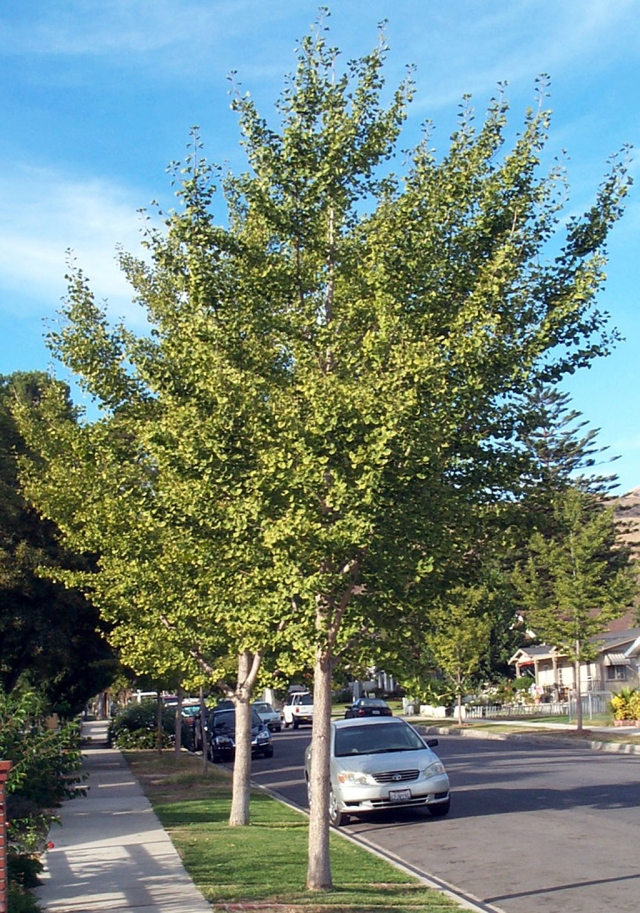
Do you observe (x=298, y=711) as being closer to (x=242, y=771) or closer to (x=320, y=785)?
(x=242, y=771)

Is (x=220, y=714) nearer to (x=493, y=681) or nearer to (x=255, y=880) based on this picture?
(x=255, y=880)

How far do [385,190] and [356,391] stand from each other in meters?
2.71

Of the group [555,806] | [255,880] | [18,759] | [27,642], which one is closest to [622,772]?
[555,806]

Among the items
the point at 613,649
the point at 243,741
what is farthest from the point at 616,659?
the point at 243,741

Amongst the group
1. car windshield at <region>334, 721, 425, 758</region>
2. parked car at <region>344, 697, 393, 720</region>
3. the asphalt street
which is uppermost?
parked car at <region>344, 697, 393, 720</region>

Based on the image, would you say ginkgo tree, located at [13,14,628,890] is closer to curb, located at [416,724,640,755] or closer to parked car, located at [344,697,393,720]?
curb, located at [416,724,640,755]

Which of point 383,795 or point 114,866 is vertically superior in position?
point 383,795

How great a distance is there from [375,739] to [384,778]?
129 centimetres

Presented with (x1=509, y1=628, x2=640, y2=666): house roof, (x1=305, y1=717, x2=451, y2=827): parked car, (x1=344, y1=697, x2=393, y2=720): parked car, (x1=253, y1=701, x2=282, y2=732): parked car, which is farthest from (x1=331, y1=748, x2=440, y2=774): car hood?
(x1=253, y1=701, x2=282, y2=732): parked car

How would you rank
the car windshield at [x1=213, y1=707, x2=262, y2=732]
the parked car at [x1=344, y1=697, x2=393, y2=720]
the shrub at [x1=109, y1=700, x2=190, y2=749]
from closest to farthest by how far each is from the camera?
the car windshield at [x1=213, y1=707, x2=262, y2=732]
the shrub at [x1=109, y1=700, x2=190, y2=749]
the parked car at [x1=344, y1=697, x2=393, y2=720]

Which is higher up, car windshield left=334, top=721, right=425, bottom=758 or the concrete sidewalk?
car windshield left=334, top=721, right=425, bottom=758

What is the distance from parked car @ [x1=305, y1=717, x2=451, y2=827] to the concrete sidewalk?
279cm

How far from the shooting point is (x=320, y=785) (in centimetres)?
1009

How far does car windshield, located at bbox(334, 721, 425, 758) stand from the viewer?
17.7 m
